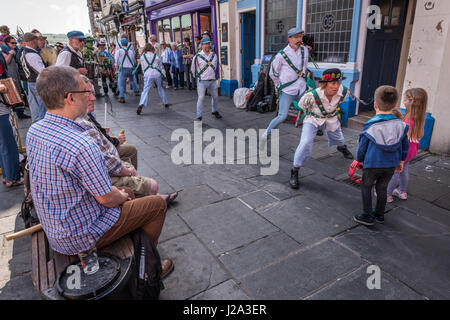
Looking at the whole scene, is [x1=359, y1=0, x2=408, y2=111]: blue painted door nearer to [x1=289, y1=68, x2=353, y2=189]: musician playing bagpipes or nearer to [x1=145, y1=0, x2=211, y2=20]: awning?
[x1=289, y1=68, x2=353, y2=189]: musician playing bagpipes

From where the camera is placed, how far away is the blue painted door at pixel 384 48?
20.2 ft

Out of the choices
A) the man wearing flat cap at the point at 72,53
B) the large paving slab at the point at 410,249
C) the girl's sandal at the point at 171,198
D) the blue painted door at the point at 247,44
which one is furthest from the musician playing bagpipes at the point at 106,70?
the large paving slab at the point at 410,249

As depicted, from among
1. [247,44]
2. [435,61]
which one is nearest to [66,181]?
[435,61]

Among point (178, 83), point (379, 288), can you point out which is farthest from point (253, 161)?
point (178, 83)

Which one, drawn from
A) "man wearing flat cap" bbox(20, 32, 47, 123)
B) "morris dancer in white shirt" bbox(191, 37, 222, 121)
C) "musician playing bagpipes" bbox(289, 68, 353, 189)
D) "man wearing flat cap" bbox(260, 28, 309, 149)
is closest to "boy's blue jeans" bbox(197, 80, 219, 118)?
"morris dancer in white shirt" bbox(191, 37, 222, 121)

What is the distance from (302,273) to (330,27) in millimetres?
5917

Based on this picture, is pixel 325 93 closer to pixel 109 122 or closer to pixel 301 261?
pixel 301 261

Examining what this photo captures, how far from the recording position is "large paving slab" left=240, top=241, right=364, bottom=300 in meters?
2.32

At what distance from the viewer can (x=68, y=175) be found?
5.77 feet

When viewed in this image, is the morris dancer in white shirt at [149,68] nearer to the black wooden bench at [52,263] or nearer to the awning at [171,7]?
the awning at [171,7]

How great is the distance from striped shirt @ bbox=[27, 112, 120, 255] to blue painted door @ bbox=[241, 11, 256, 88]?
8827mm

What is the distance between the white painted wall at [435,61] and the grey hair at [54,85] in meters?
5.21
